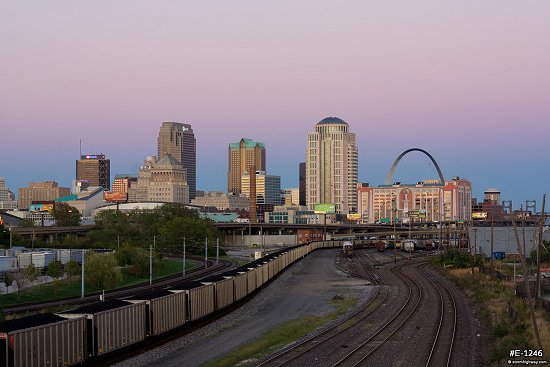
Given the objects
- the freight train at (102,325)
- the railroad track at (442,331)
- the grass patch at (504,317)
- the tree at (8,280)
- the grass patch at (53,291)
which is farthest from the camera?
the tree at (8,280)

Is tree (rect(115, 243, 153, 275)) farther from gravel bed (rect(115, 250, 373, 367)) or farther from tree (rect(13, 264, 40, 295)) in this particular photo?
tree (rect(13, 264, 40, 295))

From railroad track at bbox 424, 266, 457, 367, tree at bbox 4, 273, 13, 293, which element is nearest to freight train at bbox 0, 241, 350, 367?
railroad track at bbox 424, 266, 457, 367

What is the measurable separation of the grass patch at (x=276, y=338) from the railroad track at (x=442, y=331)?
7417mm

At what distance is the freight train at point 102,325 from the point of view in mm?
26219

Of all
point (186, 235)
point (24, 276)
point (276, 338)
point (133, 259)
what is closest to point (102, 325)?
point (276, 338)

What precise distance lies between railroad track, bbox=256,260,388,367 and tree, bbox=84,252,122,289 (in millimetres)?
33641

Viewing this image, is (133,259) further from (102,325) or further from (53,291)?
(102,325)

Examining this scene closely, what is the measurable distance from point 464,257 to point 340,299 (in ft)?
146

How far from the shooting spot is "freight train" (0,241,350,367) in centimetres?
2622

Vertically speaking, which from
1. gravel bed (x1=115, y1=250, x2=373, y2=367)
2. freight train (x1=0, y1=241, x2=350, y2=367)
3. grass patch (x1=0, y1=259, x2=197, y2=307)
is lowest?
grass patch (x1=0, y1=259, x2=197, y2=307)

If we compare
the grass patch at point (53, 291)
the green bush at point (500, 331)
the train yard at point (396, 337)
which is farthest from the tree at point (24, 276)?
the green bush at point (500, 331)

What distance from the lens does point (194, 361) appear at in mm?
33688

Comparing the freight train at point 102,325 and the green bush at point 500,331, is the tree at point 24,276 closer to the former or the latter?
the freight train at point 102,325

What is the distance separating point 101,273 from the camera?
264 feet
